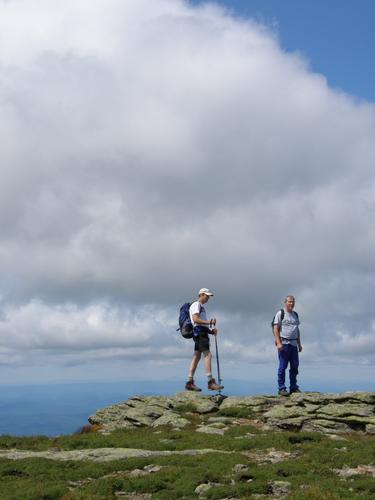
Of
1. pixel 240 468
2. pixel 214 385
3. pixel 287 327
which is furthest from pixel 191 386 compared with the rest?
pixel 240 468

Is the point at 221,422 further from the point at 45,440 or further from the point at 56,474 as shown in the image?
the point at 56,474

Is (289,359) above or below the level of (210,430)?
above

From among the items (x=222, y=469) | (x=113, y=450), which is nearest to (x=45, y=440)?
(x=113, y=450)

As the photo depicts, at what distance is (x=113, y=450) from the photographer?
19.3 metres

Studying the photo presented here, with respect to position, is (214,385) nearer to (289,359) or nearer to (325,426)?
(289,359)

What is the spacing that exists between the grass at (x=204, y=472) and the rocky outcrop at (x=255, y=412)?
1.88 meters

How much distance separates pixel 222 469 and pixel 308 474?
2.41 metres

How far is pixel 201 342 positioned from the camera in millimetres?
26531

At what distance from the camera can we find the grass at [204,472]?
46.6 ft

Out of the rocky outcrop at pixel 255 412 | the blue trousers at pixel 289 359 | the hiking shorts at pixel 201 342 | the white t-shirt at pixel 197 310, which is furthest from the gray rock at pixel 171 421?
the blue trousers at pixel 289 359

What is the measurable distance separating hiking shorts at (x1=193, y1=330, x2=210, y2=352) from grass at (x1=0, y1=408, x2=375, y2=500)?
5.32 m

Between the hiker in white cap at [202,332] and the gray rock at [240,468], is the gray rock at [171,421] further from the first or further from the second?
the gray rock at [240,468]

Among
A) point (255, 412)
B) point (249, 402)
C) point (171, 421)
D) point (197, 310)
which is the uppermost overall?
point (197, 310)

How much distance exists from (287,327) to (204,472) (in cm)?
1227
